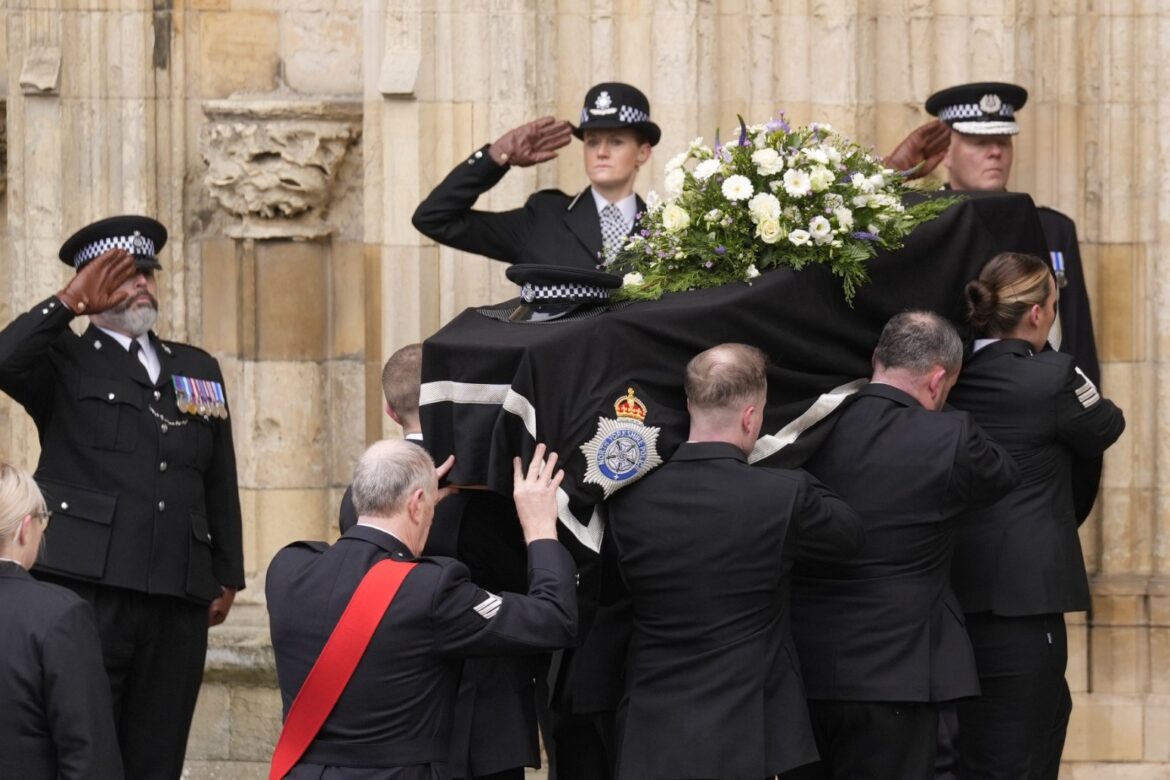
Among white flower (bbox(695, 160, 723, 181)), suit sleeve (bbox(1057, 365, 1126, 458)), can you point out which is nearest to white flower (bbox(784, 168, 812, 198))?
white flower (bbox(695, 160, 723, 181))

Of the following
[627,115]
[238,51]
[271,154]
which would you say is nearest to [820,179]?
[627,115]

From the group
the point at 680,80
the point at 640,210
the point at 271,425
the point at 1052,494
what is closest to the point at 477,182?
the point at 640,210

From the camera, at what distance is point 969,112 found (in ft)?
20.8

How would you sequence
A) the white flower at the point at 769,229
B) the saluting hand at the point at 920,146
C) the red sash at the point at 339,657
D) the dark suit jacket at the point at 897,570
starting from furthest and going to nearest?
the saluting hand at the point at 920,146, the white flower at the point at 769,229, the dark suit jacket at the point at 897,570, the red sash at the point at 339,657

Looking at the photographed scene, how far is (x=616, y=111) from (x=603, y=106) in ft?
0.15

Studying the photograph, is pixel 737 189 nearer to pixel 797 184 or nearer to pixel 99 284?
pixel 797 184

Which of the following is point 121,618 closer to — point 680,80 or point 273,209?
point 273,209

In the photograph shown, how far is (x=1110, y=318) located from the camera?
22.3ft

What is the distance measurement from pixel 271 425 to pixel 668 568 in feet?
9.66

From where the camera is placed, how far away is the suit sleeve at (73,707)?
3768 mm

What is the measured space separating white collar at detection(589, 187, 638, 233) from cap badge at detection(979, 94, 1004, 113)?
3.91ft

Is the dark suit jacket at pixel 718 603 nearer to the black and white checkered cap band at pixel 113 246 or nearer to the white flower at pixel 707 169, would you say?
the white flower at pixel 707 169

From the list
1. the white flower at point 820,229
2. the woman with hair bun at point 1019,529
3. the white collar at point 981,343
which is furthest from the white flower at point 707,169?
the white collar at point 981,343

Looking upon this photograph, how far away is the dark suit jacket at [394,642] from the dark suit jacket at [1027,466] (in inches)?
60.2
